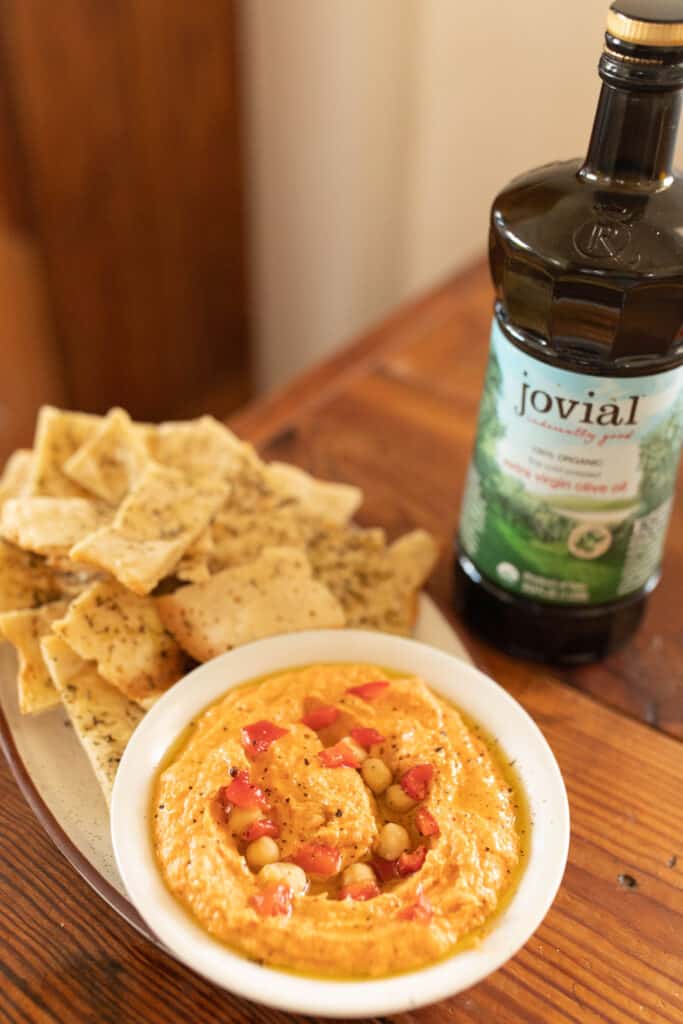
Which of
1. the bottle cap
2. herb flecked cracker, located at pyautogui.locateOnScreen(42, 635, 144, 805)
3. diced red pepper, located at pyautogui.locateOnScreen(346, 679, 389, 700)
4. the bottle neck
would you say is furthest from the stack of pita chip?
the bottle cap

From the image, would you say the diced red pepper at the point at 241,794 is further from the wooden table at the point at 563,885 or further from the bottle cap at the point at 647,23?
the bottle cap at the point at 647,23

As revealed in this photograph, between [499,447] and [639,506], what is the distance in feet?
0.49

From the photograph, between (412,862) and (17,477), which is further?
(17,477)

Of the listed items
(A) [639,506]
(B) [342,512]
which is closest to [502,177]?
(B) [342,512]

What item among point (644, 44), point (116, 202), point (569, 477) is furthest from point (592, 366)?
point (116, 202)

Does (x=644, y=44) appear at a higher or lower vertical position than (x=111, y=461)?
higher

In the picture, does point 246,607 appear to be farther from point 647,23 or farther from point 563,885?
point 647,23

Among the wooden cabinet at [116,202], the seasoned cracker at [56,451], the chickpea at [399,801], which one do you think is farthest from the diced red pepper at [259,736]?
the wooden cabinet at [116,202]

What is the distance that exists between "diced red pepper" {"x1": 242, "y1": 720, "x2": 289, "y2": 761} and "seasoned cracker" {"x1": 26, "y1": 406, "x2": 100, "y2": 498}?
1.36ft

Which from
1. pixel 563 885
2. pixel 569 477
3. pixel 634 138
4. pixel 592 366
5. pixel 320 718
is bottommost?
pixel 563 885

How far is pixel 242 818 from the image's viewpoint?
88cm

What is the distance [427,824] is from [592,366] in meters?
0.43

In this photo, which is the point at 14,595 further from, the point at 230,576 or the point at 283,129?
the point at 283,129

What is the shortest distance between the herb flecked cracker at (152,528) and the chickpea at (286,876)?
0.30 metres
